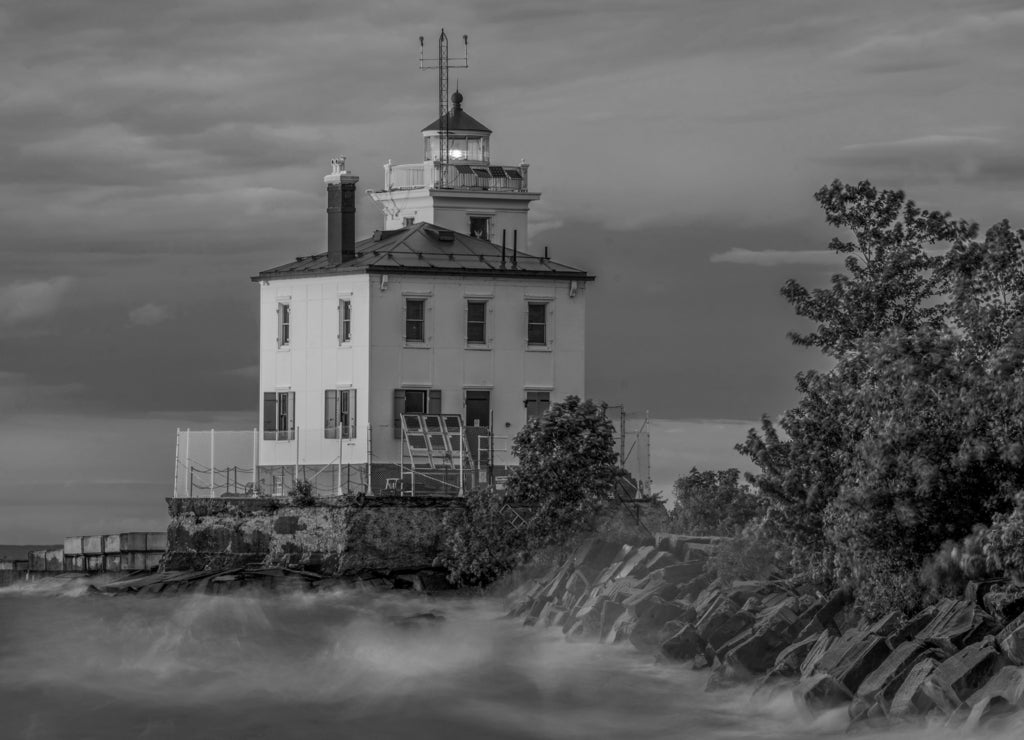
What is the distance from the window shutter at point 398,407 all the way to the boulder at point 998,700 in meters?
29.3

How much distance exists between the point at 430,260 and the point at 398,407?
4363mm

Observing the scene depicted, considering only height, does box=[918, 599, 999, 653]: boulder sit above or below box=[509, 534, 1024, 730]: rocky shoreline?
above

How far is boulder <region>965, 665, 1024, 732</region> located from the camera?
19.7 m

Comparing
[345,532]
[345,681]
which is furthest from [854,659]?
[345,532]

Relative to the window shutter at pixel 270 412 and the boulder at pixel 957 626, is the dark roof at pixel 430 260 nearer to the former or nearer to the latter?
the window shutter at pixel 270 412

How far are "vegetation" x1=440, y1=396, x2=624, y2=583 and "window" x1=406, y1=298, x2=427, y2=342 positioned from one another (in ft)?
24.3

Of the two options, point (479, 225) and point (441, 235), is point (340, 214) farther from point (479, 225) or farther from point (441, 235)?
point (479, 225)

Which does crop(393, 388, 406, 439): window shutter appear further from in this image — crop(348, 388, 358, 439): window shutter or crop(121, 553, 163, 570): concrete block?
crop(121, 553, 163, 570): concrete block

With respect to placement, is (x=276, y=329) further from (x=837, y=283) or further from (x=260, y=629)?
(x=837, y=283)

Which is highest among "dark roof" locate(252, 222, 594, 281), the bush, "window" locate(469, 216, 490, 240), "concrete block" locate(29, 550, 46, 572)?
"window" locate(469, 216, 490, 240)

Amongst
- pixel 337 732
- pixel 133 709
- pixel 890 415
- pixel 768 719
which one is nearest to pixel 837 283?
pixel 890 415

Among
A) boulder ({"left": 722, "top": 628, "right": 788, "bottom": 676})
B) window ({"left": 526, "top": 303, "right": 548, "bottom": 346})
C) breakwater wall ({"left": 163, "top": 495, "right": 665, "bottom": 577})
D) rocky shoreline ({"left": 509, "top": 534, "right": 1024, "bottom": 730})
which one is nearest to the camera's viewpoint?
rocky shoreline ({"left": 509, "top": 534, "right": 1024, "bottom": 730})

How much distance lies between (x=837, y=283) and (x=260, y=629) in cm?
1471

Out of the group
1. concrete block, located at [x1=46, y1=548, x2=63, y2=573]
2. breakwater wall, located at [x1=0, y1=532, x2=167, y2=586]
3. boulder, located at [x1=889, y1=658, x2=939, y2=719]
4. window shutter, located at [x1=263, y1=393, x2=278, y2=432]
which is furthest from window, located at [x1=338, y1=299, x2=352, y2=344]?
boulder, located at [x1=889, y1=658, x2=939, y2=719]
